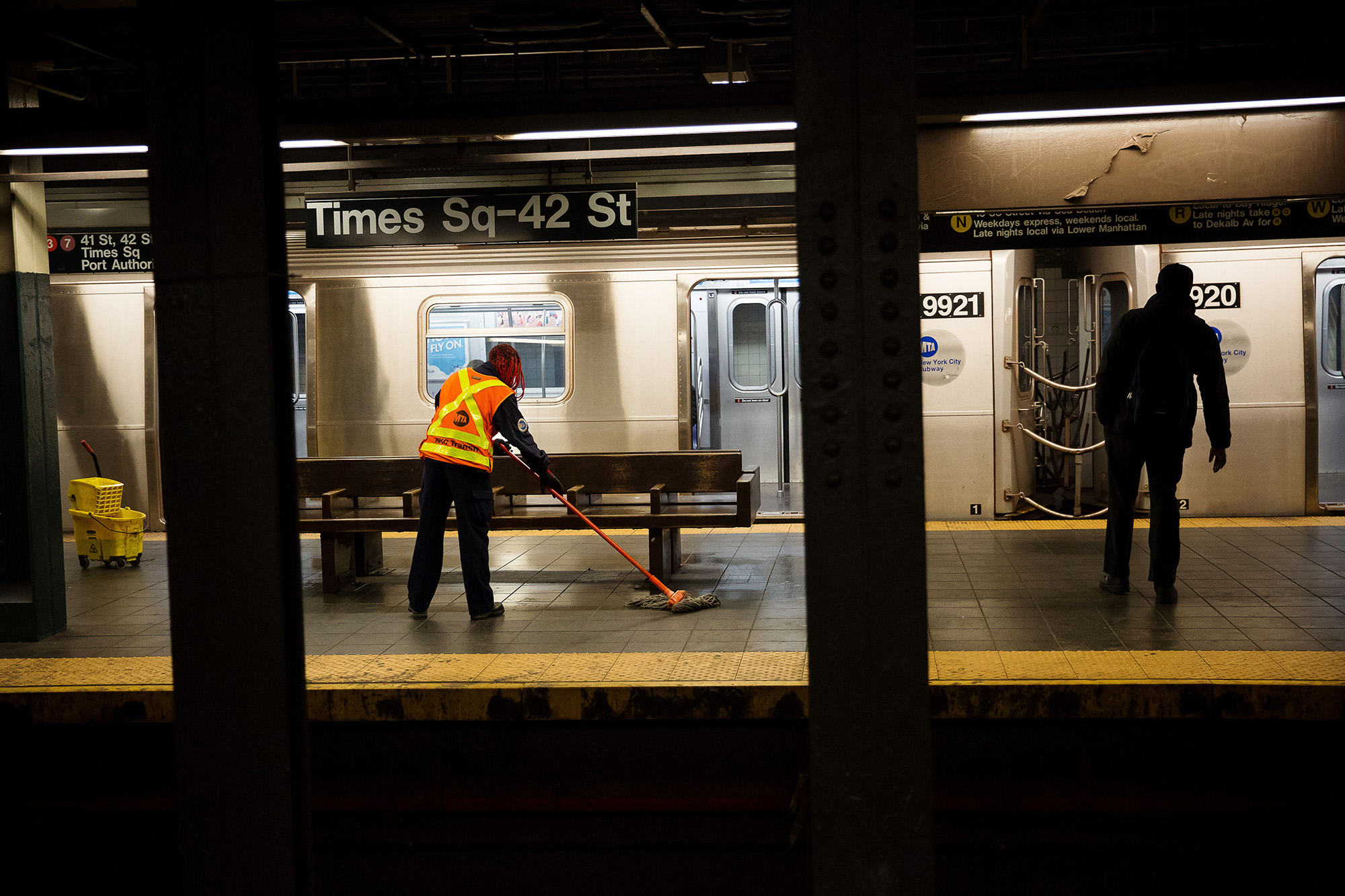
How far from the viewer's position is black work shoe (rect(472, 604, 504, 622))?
5727mm

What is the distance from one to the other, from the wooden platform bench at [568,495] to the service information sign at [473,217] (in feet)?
5.23

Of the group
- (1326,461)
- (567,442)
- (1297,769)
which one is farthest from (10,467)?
(1326,461)

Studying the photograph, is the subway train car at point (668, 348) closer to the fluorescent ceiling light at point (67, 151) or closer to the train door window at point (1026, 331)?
the train door window at point (1026, 331)

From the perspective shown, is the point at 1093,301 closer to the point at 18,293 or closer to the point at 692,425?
the point at 692,425

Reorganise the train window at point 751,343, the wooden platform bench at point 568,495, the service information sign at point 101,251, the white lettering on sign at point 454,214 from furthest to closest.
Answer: the train window at point 751,343 < the service information sign at point 101,251 < the wooden platform bench at point 568,495 < the white lettering on sign at point 454,214

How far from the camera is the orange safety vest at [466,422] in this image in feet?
18.6

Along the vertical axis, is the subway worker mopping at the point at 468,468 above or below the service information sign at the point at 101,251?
below

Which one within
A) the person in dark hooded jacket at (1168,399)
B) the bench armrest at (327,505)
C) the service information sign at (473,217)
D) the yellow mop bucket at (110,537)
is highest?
the service information sign at (473,217)

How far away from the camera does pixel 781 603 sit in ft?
19.4

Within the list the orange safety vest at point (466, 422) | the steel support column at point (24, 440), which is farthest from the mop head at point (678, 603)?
the steel support column at point (24, 440)

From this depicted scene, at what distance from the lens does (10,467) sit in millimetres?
5508

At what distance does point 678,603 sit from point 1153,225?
3.68 m

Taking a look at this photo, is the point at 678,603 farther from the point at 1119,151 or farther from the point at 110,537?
the point at 110,537

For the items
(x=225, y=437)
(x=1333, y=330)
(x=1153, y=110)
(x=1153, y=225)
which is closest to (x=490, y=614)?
(x=225, y=437)
